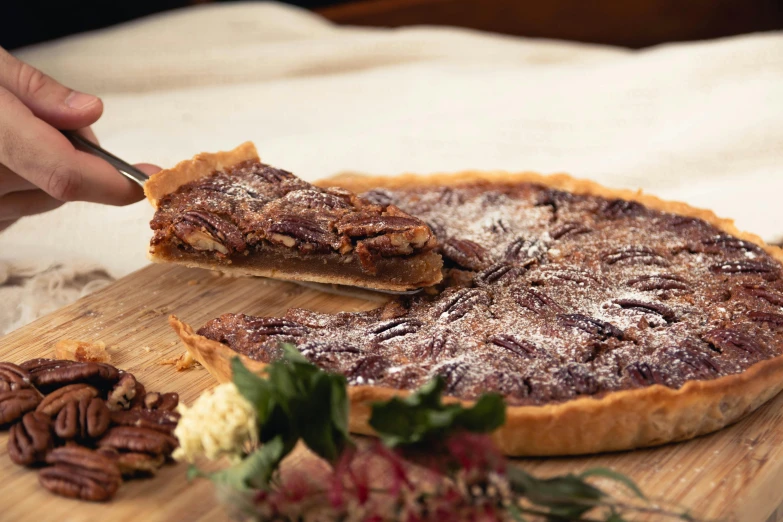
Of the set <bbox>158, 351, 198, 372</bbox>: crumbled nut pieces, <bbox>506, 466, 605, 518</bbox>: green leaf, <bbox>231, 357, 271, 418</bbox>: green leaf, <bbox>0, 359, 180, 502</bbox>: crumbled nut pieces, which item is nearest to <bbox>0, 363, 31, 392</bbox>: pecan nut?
<bbox>0, 359, 180, 502</bbox>: crumbled nut pieces

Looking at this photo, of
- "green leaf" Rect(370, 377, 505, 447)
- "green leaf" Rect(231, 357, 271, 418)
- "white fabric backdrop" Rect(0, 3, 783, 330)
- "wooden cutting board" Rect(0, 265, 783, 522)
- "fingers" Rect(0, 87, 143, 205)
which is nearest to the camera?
"green leaf" Rect(370, 377, 505, 447)

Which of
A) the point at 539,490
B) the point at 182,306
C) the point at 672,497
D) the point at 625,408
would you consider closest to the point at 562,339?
the point at 625,408

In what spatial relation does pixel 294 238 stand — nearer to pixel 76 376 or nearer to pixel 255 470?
pixel 76 376

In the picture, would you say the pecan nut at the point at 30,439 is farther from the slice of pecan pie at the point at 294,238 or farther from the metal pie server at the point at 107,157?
the metal pie server at the point at 107,157

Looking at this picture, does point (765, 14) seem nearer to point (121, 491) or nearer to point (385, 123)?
point (385, 123)

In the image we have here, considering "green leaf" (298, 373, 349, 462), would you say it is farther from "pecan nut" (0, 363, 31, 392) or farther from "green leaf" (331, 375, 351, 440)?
"pecan nut" (0, 363, 31, 392)
